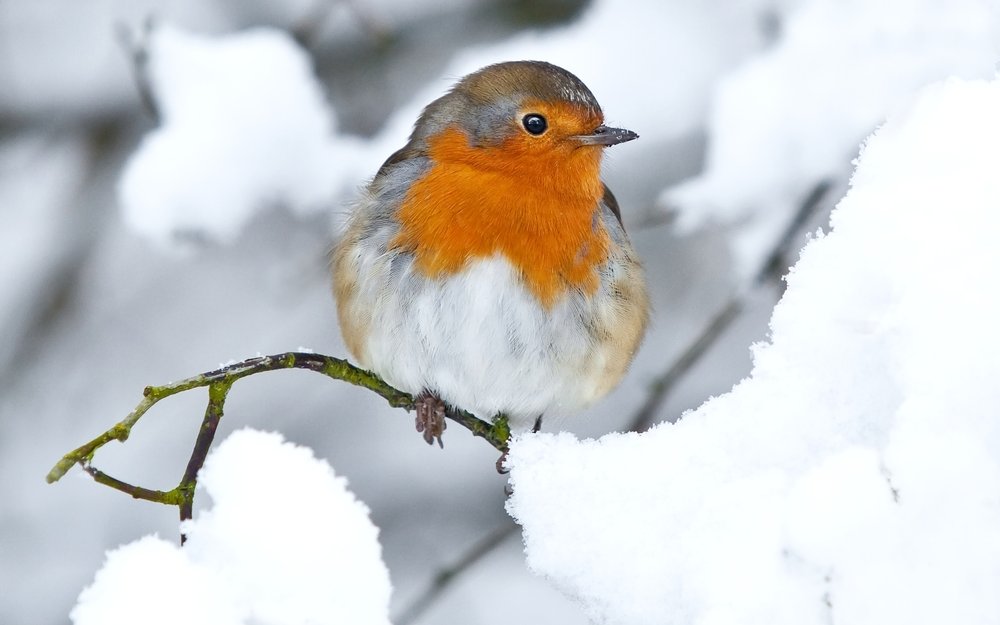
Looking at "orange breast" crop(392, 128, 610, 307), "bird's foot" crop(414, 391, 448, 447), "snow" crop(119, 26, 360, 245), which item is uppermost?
"snow" crop(119, 26, 360, 245)

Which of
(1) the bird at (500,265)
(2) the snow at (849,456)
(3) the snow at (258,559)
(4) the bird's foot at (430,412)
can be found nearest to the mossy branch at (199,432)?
(3) the snow at (258,559)

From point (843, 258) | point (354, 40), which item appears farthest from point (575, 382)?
point (354, 40)

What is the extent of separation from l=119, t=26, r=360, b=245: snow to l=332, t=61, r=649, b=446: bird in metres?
0.51

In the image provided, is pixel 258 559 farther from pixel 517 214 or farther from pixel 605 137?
pixel 605 137

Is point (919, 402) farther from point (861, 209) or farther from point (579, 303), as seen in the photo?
point (579, 303)

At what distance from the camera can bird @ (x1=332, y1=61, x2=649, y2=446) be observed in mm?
2869

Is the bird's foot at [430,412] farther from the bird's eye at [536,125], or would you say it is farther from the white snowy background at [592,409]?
the bird's eye at [536,125]

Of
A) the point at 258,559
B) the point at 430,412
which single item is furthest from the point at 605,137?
the point at 258,559

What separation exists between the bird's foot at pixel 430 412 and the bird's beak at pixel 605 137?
2.64ft

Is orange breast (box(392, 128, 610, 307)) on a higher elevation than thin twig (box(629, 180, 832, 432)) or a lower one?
higher

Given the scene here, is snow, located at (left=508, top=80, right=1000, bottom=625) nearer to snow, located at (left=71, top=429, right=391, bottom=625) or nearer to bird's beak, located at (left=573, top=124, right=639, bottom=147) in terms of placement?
snow, located at (left=71, top=429, right=391, bottom=625)

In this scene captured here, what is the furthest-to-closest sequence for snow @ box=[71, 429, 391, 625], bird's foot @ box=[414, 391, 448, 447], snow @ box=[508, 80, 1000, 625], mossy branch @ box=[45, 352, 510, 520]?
bird's foot @ box=[414, 391, 448, 447]
mossy branch @ box=[45, 352, 510, 520]
snow @ box=[71, 429, 391, 625]
snow @ box=[508, 80, 1000, 625]

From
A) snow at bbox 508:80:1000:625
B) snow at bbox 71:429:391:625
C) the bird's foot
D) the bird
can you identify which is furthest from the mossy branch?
the bird's foot

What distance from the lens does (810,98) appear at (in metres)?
3.67
